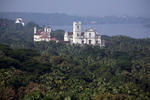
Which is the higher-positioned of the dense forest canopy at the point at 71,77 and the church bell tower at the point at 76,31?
the church bell tower at the point at 76,31

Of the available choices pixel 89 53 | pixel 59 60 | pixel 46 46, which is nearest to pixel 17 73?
pixel 59 60

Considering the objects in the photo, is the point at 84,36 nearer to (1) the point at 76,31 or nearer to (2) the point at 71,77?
(1) the point at 76,31

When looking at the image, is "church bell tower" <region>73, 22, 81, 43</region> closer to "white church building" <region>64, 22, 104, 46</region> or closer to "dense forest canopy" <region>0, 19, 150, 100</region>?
"white church building" <region>64, 22, 104, 46</region>

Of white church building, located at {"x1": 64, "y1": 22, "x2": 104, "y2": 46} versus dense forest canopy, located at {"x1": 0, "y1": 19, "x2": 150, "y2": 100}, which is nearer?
dense forest canopy, located at {"x1": 0, "y1": 19, "x2": 150, "y2": 100}

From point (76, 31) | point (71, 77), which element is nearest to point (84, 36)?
point (76, 31)

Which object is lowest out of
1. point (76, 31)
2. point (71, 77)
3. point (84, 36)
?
point (71, 77)

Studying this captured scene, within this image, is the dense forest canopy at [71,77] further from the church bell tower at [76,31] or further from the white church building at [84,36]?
the white church building at [84,36]

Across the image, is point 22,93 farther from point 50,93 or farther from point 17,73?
point 17,73

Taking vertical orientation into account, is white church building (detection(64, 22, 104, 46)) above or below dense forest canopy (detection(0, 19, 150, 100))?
above

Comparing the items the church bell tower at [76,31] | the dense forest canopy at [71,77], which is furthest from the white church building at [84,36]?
the dense forest canopy at [71,77]

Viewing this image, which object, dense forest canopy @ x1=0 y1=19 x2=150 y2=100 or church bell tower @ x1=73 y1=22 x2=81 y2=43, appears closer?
dense forest canopy @ x1=0 y1=19 x2=150 y2=100

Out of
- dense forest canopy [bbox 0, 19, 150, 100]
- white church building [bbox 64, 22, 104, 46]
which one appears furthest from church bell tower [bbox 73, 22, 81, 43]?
dense forest canopy [bbox 0, 19, 150, 100]
